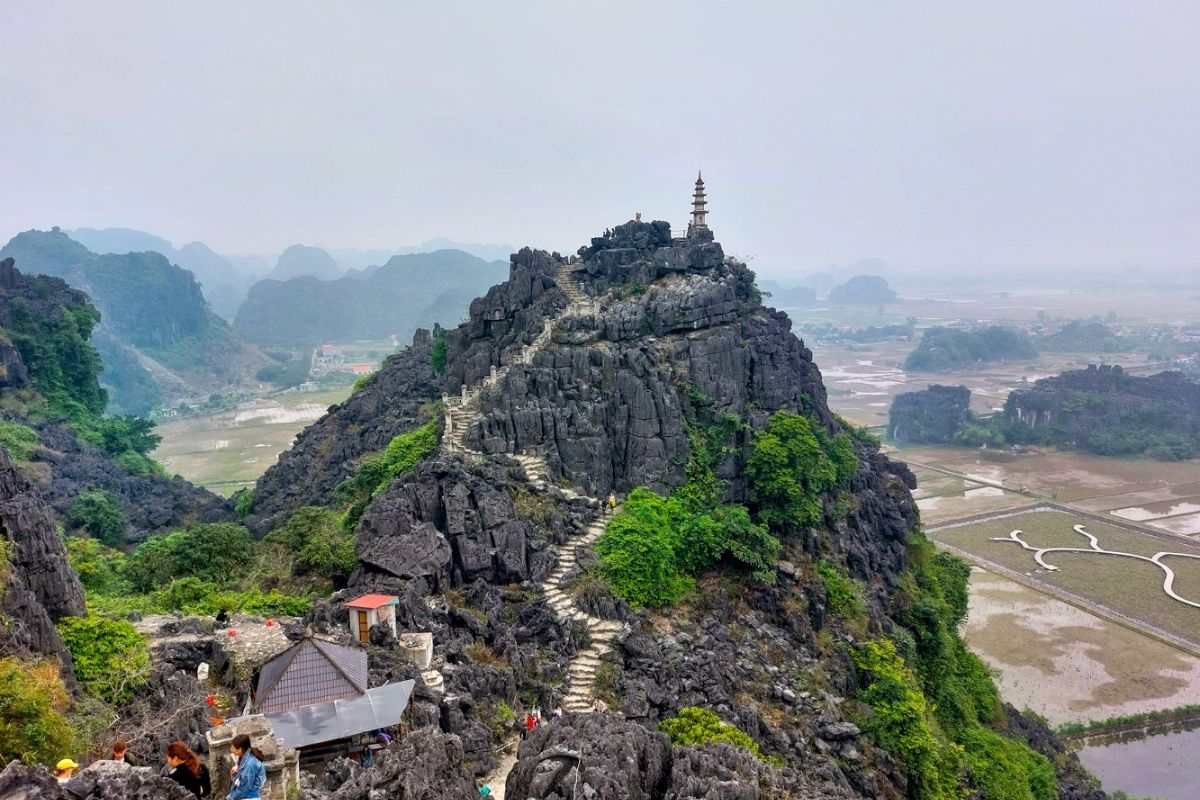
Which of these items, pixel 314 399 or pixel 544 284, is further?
pixel 314 399

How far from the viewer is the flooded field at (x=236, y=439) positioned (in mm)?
84637

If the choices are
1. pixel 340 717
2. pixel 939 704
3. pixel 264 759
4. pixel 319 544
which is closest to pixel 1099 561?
pixel 939 704

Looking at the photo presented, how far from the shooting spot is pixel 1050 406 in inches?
4112

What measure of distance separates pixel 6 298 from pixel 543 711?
202 ft

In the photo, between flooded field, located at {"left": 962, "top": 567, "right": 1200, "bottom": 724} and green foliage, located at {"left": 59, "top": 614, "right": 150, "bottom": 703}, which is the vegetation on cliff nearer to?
green foliage, located at {"left": 59, "top": 614, "right": 150, "bottom": 703}

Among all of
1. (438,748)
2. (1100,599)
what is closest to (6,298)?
(438,748)

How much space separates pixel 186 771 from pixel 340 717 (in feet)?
13.3

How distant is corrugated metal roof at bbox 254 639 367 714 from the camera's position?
13945mm

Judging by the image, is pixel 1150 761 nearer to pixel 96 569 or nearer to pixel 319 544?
pixel 319 544

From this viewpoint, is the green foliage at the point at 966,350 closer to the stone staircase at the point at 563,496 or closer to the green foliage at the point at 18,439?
the stone staircase at the point at 563,496

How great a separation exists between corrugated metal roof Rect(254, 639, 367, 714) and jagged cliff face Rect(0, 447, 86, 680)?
14.0ft

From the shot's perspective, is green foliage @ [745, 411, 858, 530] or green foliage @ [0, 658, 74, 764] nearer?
green foliage @ [0, 658, 74, 764]

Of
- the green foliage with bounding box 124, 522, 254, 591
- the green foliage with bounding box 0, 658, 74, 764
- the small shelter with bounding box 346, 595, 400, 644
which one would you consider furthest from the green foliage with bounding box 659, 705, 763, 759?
the green foliage with bounding box 124, 522, 254, 591

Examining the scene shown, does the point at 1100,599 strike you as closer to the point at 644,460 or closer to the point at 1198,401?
the point at 644,460
